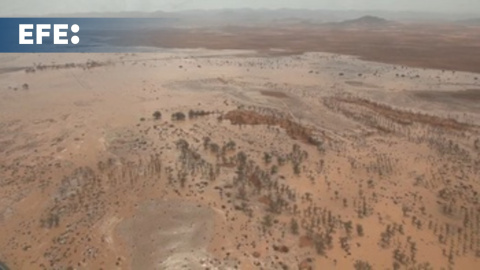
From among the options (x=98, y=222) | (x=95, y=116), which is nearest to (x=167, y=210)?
(x=98, y=222)

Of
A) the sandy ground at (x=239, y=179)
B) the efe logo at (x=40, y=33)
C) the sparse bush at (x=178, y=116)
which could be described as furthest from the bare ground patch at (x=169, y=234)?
the efe logo at (x=40, y=33)

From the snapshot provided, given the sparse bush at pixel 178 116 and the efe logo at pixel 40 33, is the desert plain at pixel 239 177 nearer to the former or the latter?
the sparse bush at pixel 178 116

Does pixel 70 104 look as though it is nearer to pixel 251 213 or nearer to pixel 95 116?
pixel 95 116

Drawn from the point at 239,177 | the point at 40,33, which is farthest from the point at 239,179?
the point at 40,33

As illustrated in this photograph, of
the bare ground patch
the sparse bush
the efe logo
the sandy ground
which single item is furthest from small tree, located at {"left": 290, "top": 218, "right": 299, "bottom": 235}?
the efe logo

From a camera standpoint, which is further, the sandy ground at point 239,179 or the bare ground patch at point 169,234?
the sandy ground at point 239,179

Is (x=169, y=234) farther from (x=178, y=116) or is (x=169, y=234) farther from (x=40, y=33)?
(x=40, y=33)
